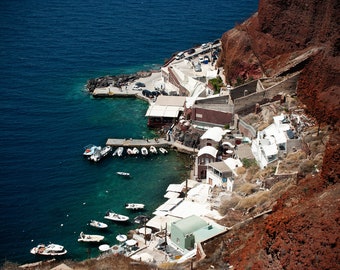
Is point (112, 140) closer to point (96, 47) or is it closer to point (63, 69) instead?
point (63, 69)

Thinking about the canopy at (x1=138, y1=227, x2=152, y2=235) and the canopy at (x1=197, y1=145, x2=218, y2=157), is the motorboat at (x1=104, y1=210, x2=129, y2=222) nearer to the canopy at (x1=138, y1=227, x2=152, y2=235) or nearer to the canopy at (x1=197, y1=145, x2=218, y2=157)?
the canopy at (x1=138, y1=227, x2=152, y2=235)

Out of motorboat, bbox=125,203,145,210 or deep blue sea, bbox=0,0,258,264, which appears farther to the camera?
deep blue sea, bbox=0,0,258,264

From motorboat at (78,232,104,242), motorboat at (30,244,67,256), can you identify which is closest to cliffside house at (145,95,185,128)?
motorboat at (78,232,104,242)

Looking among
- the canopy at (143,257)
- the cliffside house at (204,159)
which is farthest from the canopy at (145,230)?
the cliffside house at (204,159)

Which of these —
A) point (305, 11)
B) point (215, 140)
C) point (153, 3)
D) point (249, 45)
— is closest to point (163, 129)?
point (215, 140)

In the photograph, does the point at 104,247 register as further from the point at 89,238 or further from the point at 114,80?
the point at 114,80
